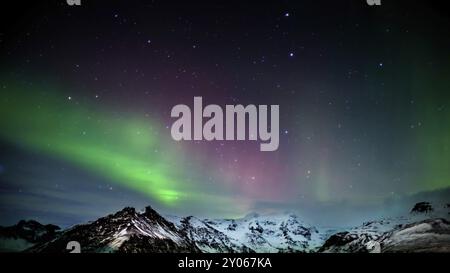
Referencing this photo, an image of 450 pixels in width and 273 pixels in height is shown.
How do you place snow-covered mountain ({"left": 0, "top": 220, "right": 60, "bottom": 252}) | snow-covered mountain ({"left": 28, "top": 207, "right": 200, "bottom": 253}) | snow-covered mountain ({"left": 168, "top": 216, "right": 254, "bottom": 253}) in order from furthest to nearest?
snow-covered mountain ({"left": 168, "top": 216, "right": 254, "bottom": 253})
snow-covered mountain ({"left": 28, "top": 207, "right": 200, "bottom": 253})
snow-covered mountain ({"left": 0, "top": 220, "right": 60, "bottom": 252})

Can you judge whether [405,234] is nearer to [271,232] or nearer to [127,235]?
[271,232]

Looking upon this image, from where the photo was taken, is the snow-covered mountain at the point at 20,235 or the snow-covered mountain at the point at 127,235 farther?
the snow-covered mountain at the point at 127,235

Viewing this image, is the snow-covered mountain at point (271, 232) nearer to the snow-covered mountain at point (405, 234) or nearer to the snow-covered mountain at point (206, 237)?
the snow-covered mountain at point (206, 237)

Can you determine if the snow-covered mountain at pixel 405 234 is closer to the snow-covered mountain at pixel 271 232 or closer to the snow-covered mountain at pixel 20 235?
the snow-covered mountain at pixel 271 232

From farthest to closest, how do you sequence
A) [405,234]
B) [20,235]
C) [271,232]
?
[271,232]
[405,234]
[20,235]

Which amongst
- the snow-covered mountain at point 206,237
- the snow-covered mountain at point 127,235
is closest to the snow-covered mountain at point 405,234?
the snow-covered mountain at point 206,237

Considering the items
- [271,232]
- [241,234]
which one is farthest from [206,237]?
[271,232]

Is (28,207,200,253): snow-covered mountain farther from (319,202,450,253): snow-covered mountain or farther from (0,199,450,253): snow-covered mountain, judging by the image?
(319,202,450,253): snow-covered mountain

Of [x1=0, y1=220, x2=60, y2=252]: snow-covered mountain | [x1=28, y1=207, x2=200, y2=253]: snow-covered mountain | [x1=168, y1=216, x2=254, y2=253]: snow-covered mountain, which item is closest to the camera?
[x1=0, y1=220, x2=60, y2=252]: snow-covered mountain

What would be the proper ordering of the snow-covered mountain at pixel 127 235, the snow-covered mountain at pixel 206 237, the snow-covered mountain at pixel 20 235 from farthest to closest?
1. the snow-covered mountain at pixel 206 237
2. the snow-covered mountain at pixel 127 235
3. the snow-covered mountain at pixel 20 235

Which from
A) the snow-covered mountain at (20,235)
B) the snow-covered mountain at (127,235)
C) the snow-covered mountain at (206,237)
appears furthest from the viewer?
the snow-covered mountain at (206,237)

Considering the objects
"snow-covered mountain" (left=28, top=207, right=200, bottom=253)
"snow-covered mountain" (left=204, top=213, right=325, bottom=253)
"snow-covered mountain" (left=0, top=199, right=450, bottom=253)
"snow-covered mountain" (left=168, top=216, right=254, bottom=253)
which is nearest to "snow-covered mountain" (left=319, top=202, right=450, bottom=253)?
"snow-covered mountain" (left=0, top=199, right=450, bottom=253)
